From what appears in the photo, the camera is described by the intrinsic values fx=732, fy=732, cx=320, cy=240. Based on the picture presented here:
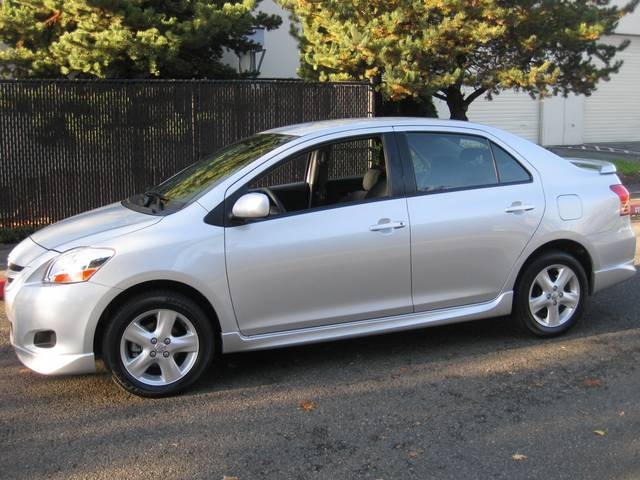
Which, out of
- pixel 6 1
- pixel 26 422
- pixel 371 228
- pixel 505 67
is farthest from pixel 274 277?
pixel 6 1

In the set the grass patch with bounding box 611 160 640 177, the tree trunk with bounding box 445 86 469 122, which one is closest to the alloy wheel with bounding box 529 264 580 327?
the tree trunk with bounding box 445 86 469 122

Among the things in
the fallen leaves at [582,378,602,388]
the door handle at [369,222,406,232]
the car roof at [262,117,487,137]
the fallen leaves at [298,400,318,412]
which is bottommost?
the fallen leaves at [298,400,318,412]

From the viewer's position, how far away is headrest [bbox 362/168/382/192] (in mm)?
5348

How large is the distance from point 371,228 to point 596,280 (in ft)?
6.67

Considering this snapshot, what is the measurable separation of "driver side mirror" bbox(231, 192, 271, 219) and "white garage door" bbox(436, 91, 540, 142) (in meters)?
19.4

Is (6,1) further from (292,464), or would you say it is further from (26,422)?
(292,464)

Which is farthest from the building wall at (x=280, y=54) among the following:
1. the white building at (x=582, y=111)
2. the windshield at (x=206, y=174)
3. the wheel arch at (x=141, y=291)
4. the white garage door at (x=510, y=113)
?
the wheel arch at (x=141, y=291)

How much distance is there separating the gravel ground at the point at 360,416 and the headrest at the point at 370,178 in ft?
3.98

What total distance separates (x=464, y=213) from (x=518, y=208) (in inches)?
18.1

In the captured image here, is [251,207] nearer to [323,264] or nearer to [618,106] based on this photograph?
[323,264]

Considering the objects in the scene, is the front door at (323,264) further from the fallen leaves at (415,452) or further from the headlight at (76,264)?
the fallen leaves at (415,452)

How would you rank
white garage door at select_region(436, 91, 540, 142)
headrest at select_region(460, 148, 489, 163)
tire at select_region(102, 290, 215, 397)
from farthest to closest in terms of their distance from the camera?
white garage door at select_region(436, 91, 540, 142), headrest at select_region(460, 148, 489, 163), tire at select_region(102, 290, 215, 397)

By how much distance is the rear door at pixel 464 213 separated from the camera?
5070 mm

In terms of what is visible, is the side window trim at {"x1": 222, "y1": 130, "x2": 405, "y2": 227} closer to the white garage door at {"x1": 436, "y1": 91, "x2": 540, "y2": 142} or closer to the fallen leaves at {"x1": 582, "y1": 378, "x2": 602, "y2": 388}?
the fallen leaves at {"x1": 582, "y1": 378, "x2": 602, "y2": 388}
